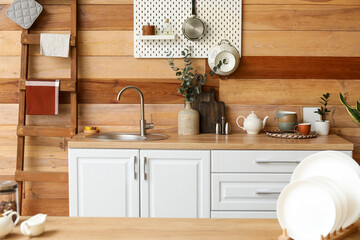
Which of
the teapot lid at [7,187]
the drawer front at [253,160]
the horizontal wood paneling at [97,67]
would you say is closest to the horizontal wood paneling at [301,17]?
the horizontal wood paneling at [97,67]

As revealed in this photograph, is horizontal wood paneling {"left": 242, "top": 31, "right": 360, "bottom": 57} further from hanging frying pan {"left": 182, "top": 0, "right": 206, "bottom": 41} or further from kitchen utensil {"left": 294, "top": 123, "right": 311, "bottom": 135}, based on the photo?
kitchen utensil {"left": 294, "top": 123, "right": 311, "bottom": 135}

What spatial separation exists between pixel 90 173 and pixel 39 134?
616mm

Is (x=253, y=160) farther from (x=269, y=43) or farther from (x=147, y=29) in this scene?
(x=147, y=29)

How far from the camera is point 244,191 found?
2.63 metres

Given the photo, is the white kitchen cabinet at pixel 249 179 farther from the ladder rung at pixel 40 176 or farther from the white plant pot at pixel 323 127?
the ladder rung at pixel 40 176

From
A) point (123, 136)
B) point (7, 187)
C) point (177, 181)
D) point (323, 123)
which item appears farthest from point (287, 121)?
point (7, 187)

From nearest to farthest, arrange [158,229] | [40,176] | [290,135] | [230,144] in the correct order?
[158,229], [230,144], [290,135], [40,176]

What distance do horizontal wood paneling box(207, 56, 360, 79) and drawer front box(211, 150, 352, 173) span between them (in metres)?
0.71

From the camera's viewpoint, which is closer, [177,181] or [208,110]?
[177,181]

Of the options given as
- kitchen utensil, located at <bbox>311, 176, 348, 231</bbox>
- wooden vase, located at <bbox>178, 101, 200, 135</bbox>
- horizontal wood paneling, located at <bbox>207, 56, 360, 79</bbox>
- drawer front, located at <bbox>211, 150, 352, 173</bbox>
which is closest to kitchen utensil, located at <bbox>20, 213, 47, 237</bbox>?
kitchen utensil, located at <bbox>311, 176, 348, 231</bbox>

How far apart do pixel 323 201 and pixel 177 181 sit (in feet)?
4.90

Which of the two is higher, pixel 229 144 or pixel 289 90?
pixel 289 90

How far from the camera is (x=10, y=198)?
1.34 meters

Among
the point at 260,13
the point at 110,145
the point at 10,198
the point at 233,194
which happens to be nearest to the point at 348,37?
the point at 260,13
